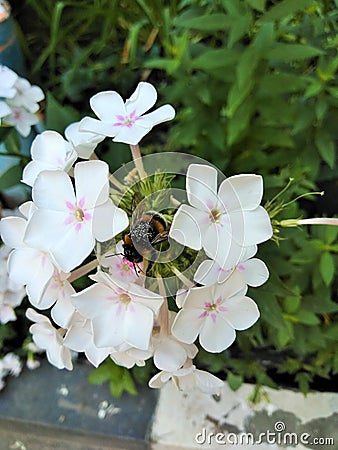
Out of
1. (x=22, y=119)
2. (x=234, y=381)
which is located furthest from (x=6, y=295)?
(x=234, y=381)

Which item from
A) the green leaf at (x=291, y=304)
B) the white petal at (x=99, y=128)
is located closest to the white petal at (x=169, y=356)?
the white petal at (x=99, y=128)

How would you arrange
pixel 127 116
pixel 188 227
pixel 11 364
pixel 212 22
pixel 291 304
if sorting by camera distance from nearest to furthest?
1. pixel 188 227
2. pixel 127 116
3. pixel 212 22
4. pixel 291 304
5. pixel 11 364

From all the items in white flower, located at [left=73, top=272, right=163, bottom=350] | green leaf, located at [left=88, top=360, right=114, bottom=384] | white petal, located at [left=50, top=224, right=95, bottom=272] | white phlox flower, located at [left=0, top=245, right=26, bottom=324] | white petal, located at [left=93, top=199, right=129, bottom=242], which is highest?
white petal, located at [left=93, top=199, right=129, bottom=242]

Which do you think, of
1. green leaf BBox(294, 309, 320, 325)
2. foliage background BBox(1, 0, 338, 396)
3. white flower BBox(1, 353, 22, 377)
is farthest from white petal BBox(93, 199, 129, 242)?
white flower BBox(1, 353, 22, 377)

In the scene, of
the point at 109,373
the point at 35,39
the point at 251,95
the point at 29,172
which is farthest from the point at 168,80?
the point at 29,172

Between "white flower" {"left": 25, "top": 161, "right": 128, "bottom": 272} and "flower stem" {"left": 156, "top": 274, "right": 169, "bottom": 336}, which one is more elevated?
"white flower" {"left": 25, "top": 161, "right": 128, "bottom": 272}

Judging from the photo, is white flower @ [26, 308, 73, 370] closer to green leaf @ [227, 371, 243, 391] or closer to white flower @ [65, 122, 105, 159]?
white flower @ [65, 122, 105, 159]

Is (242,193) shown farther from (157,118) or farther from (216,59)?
(216,59)
